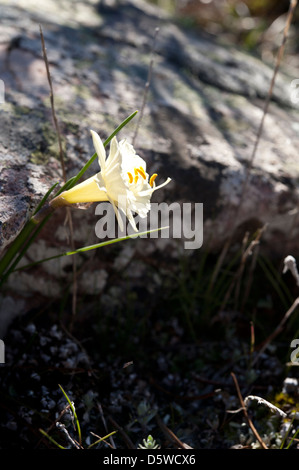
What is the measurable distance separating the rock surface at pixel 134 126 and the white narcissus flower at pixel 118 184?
0.28 meters

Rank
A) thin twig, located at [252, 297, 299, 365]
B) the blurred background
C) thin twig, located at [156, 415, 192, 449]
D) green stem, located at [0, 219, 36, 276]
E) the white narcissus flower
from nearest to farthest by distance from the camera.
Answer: the white narcissus flower
green stem, located at [0, 219, 36, 276]
thin twig, located at [156, 415, 192, 449]
thin twig, located at [252, 297, 299, 365]
the blurred background

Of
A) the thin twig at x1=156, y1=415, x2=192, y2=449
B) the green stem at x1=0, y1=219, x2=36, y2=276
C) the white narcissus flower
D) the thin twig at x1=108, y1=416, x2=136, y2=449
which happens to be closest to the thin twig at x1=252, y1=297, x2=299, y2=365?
the thin twig at x1=156, y1=415, x2=192, y2=449

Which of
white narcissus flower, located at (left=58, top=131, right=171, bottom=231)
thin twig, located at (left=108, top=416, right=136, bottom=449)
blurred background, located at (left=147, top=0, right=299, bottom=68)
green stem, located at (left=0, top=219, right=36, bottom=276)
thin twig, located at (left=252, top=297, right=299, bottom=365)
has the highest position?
blurred background, located at (left=147, top=0, right=299, bottom=68)

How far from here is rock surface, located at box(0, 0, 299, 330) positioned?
5.49 feet

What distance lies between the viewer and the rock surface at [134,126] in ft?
5.49

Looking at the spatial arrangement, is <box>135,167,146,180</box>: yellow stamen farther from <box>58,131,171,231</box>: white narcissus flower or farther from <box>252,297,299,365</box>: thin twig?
<box>252,297,299,365</box>: thin twig

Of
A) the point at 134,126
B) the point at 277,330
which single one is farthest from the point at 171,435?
the point at 134,126

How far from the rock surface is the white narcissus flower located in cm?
28

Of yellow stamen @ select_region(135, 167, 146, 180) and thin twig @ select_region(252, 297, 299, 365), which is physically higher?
yellow stamen @ select_region(135, 167, 146, 180)

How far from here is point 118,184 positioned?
1086 millimetres

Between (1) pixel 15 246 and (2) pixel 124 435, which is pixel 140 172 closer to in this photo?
(1) pixel 15 246

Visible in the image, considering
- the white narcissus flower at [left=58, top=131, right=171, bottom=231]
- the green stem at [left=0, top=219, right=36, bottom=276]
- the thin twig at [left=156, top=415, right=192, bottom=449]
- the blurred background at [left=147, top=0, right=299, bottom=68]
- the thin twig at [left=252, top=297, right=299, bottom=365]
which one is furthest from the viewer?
the blurred background at [left=147, top=0, right=299, bottom=68]

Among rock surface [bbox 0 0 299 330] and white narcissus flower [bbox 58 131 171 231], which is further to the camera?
rock surface [bbox 0 0 299 330]
